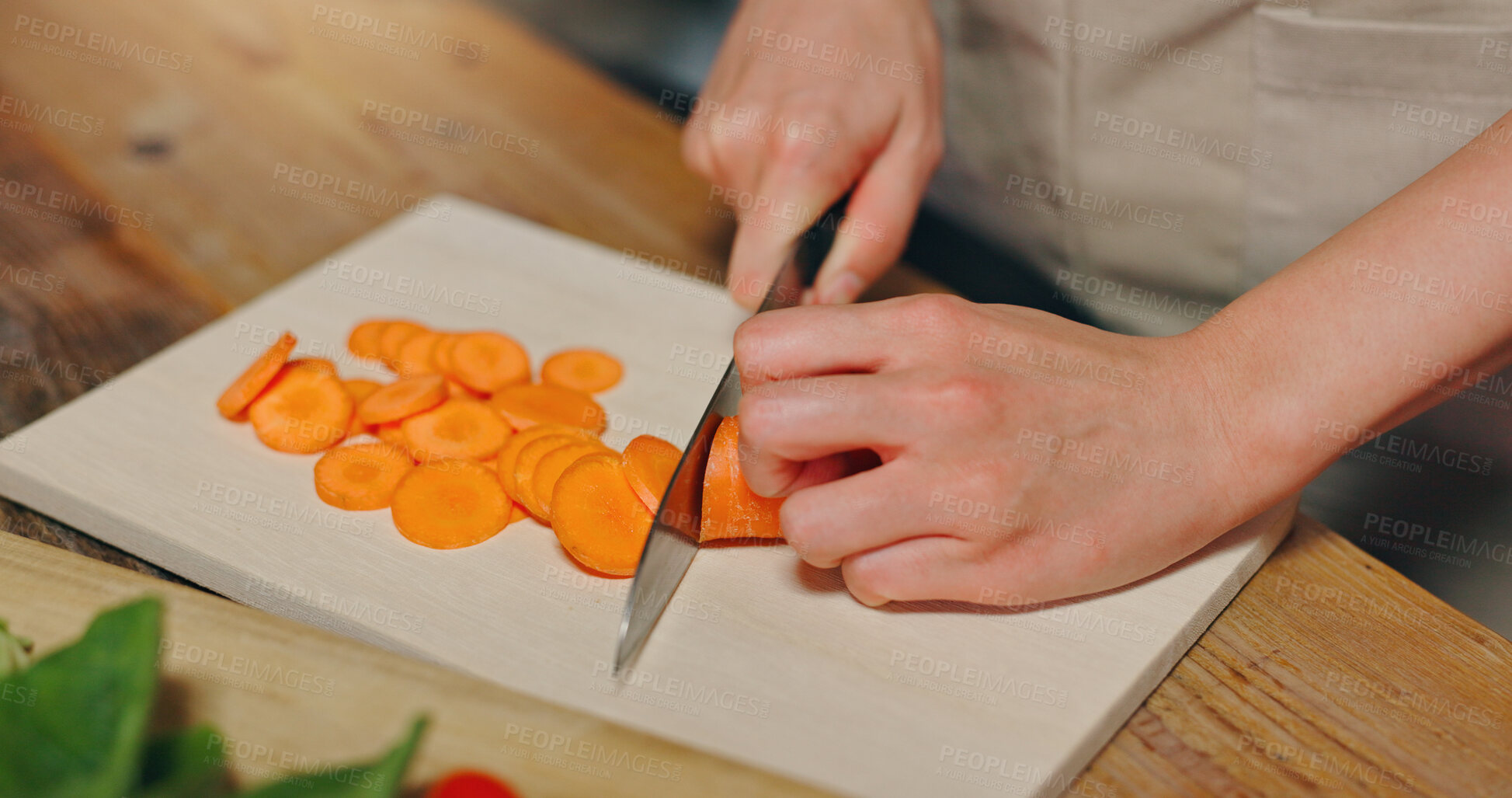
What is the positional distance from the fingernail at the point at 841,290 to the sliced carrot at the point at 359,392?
0.58 m

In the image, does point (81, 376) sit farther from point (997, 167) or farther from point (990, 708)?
point (997, 167)

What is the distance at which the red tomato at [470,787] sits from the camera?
2.44 ft

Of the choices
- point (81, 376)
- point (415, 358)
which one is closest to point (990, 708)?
point (415, 358)

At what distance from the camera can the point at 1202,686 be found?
949 millimetres

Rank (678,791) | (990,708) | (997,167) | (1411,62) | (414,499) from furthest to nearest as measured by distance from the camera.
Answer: (997,167) → (1411,62) → (414,499) → (990,708) → (678,791)

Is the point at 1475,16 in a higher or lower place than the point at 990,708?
higher

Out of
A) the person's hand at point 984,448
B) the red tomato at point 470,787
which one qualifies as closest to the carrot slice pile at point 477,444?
the person's hand at point 984,448

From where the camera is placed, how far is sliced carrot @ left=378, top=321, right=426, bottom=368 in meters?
1.29

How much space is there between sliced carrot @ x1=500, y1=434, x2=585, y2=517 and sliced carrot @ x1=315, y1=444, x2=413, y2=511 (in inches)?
5.1

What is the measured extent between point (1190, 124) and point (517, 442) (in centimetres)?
102

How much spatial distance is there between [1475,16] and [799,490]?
942mm

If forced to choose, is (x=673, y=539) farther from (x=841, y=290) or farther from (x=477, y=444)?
(x=841, y=290)

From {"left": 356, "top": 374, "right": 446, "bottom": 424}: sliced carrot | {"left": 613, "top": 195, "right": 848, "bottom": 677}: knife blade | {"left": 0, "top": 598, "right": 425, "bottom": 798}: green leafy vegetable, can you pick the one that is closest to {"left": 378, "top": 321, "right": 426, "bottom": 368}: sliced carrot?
{"left": 356, "top": 374, "right": 446, "bottom": 424}: sliced carrot

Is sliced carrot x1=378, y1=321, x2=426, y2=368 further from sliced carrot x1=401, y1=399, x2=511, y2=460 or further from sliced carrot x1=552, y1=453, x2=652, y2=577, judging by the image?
sliced carrot x1=552, y1=453, x2=652, y2=577
